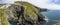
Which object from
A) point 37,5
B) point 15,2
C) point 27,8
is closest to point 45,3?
point 37,5

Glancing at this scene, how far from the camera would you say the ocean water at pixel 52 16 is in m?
1.49

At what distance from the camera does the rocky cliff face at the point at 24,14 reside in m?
1.50

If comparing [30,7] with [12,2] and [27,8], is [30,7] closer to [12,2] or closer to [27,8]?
[27,8]

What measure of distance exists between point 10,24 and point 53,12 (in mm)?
430

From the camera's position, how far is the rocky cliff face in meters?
1.50

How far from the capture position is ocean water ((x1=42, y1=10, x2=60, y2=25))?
149 centimetres

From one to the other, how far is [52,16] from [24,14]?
0.88 ft

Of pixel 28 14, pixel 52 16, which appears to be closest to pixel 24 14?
pixel 28 14

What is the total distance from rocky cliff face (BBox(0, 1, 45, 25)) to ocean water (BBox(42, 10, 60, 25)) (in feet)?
0.16

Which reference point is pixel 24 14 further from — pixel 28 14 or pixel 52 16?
pixel 52 16

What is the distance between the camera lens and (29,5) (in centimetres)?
151

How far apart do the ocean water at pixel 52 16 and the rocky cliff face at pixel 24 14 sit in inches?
1.9

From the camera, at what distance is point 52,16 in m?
1.49

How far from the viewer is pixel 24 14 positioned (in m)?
1.51
